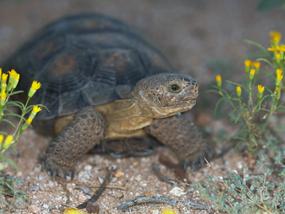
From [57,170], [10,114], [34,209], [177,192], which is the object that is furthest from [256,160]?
[10,114]

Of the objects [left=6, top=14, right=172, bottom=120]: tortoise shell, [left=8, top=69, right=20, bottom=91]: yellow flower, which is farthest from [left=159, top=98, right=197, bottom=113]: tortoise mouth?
[left=8, top=69, right=20, bottom=91]: yellow flower

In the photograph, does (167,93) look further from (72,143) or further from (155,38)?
(155,38)

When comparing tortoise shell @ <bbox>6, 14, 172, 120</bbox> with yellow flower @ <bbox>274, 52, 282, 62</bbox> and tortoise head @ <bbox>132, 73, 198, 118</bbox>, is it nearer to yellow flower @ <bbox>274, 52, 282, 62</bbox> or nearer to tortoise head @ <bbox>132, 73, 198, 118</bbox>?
tortoise head @ <bbox>132, 73, 198, 118</bbox>

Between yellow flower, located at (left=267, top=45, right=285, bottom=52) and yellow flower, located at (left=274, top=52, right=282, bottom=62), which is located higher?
yellow flower, located at (left=267, top=45, right=285, bottom=52)

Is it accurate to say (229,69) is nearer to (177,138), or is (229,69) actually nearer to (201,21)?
(201,21)

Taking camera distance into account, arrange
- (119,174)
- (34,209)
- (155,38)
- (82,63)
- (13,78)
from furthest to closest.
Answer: (155,38) < (82,63) < (119,174) < (34,209) < (13,78)

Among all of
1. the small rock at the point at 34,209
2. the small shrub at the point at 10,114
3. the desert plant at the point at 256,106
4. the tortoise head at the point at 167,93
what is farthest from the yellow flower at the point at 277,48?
the small rock at the point at 34,209
